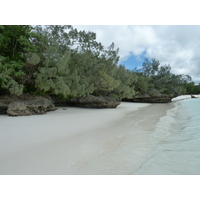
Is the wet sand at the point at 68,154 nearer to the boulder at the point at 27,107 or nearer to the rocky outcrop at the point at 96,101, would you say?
the boulder at the point at 27,107

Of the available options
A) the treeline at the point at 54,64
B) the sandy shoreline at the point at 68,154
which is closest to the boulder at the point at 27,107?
the treeline at the point at 54,64

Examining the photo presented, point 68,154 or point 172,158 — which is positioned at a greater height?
point 172,158

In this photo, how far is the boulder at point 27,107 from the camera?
363 inches

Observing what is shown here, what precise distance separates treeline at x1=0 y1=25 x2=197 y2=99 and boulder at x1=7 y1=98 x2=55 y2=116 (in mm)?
972

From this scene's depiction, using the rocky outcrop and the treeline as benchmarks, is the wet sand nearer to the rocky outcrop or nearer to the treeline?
the treeline

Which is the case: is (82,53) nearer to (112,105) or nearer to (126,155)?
(112,105)

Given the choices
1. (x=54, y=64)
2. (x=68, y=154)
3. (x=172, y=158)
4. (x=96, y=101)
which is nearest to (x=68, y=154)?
(x=68, y=154)

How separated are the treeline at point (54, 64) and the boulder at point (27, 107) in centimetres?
97

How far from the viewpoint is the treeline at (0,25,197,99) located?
998cm

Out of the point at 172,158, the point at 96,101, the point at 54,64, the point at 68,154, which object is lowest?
the point at 68,154

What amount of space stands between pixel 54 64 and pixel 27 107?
4.03 meters

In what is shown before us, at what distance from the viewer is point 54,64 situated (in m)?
11.2

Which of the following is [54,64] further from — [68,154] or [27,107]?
[68,154]
